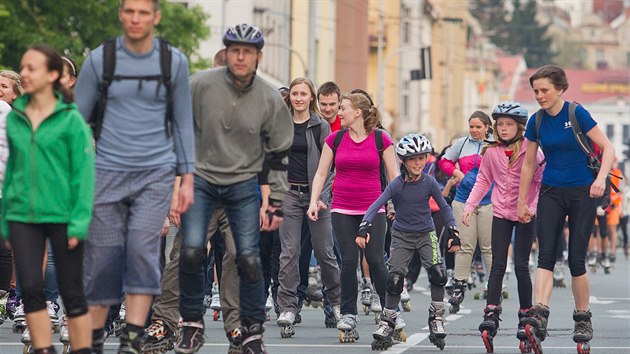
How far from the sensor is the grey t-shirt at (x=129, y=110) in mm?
9008

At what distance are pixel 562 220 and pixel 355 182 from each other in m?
1.86

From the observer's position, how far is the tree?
3806cm

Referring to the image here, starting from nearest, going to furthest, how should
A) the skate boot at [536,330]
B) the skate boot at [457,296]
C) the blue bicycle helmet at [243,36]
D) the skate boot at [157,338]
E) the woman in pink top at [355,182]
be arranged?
the blue bicycle helmet at [243,36] → the skate boot at [157,338] → the skate boot at [536,330] → the woman in pink top at [355,182] → the skate boot at [457,296]

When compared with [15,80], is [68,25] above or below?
above

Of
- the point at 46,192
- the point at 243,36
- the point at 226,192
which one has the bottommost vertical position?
the point at 226,192

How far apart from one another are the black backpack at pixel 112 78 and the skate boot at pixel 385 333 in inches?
140

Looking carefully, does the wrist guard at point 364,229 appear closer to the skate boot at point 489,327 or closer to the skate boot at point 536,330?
the skate boot at point 489,327

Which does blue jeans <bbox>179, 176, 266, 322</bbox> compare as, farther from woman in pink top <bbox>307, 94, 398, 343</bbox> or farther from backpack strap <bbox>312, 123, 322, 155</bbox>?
backpack strap <bbox>312, 123, 322, 155</bbox>

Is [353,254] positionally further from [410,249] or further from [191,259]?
[191,259]

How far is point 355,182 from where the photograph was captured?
1341cm

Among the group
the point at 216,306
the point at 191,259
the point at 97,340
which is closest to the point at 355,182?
the point at 216,306

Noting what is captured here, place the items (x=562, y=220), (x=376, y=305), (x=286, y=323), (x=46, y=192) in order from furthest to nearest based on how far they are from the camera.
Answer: (x=376, y=305) < (x=286, y=323) < (x=562, y=220) < (x=46, y=192)

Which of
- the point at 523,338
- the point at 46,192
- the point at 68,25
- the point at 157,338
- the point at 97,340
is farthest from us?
the point at 68,25

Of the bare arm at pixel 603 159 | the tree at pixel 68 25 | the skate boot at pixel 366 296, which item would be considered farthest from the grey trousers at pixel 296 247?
the tree at pixel 68 25
